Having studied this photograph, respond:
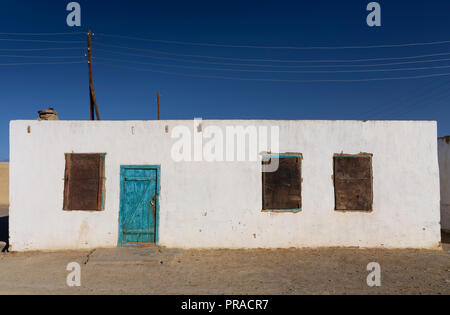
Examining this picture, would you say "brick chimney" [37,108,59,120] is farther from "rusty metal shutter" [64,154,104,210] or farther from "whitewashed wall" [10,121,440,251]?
"rusty metal shutter" [64,154,104,210]

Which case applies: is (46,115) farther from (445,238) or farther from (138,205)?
(445,238)

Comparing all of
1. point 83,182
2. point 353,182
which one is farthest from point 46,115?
point 353,182

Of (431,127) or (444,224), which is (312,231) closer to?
(431,127)

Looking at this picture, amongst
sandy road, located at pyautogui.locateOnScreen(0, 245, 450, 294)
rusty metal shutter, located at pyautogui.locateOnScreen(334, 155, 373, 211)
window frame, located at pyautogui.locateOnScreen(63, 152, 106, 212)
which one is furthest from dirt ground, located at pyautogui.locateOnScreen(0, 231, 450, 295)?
rusty metal shutter, located at pyautogui.locateOnScreen(334, 155, 373, 211)

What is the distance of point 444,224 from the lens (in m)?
9.77

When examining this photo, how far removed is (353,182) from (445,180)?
182 inches

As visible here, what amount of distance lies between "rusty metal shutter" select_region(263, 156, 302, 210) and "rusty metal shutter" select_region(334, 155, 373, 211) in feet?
3.29

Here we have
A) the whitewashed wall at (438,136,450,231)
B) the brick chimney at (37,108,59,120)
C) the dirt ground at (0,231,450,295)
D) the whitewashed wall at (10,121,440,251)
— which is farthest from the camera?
the whitewashed wall at (438,136,450,231)

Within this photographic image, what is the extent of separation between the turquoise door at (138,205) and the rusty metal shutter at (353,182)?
183 inches

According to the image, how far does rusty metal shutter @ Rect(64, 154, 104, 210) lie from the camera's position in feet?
24.2

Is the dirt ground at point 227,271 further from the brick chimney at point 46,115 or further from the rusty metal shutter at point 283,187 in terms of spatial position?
the brick chimney at point 46,115
